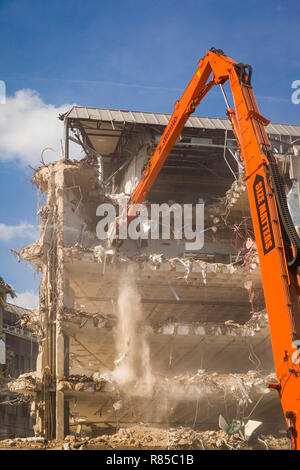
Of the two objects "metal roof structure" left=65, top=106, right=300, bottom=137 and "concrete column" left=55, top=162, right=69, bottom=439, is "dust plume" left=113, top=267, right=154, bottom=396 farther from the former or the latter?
"metal roof structure" left=65, top=106, right=300, bottom=137

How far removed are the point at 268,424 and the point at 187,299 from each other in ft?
19.5

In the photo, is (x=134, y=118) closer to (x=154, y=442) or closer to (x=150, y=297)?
(x=150, y=297)

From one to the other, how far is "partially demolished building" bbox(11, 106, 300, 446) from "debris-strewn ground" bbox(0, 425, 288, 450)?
1.63 meters

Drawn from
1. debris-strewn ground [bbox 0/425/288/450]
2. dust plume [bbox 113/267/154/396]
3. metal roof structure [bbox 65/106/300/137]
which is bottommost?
debris-strewn ground [bbox 0/425/288/450]

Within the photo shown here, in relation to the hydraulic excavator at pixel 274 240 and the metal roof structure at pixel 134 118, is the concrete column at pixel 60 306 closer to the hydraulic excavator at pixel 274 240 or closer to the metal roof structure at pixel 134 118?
the metal roof structure at pixel 134 118

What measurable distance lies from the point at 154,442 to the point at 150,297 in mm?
7922

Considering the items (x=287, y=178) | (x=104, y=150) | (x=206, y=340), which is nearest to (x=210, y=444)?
(x=206, y=340)

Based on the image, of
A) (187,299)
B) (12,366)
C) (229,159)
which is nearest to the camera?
(187,299)

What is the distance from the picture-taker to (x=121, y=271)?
65.5ft

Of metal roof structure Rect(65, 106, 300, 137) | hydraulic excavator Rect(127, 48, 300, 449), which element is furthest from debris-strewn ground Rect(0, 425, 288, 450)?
metal roof structure Rect(65, 106, 300, 137)

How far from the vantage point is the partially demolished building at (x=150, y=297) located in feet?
59.9

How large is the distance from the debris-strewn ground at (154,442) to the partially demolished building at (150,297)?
163cm

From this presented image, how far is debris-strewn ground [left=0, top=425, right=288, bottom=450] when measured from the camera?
14617mm

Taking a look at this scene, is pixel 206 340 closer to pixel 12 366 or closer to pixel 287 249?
pixel 287 249
